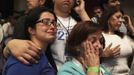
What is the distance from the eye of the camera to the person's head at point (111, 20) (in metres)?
3.79

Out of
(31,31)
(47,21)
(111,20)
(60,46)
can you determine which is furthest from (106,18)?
(31,31)

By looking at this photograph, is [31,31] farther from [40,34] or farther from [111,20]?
[111,20]

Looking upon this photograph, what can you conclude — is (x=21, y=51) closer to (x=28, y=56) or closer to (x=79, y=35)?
(x=28, y=56)

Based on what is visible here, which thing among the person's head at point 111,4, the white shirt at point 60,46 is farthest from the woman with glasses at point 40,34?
the person's head at point 111,4

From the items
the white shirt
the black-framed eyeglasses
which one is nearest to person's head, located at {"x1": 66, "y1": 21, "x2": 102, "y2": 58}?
the black-framed eyeglasses

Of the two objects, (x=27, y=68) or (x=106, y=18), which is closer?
(x=27, y=68)

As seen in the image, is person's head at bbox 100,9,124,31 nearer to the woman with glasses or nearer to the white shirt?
the white shirt

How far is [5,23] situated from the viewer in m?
4.69

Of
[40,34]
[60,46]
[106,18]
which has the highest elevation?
[40,34]

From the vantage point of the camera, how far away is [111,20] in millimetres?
3824

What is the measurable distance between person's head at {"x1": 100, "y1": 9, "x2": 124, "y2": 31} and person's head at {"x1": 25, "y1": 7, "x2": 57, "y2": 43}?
1.07 meters

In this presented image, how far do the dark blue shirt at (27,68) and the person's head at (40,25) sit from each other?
0.24 metres

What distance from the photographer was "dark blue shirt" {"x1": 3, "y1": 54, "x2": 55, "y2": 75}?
7.98 ft

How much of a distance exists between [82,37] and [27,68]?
400 mm
